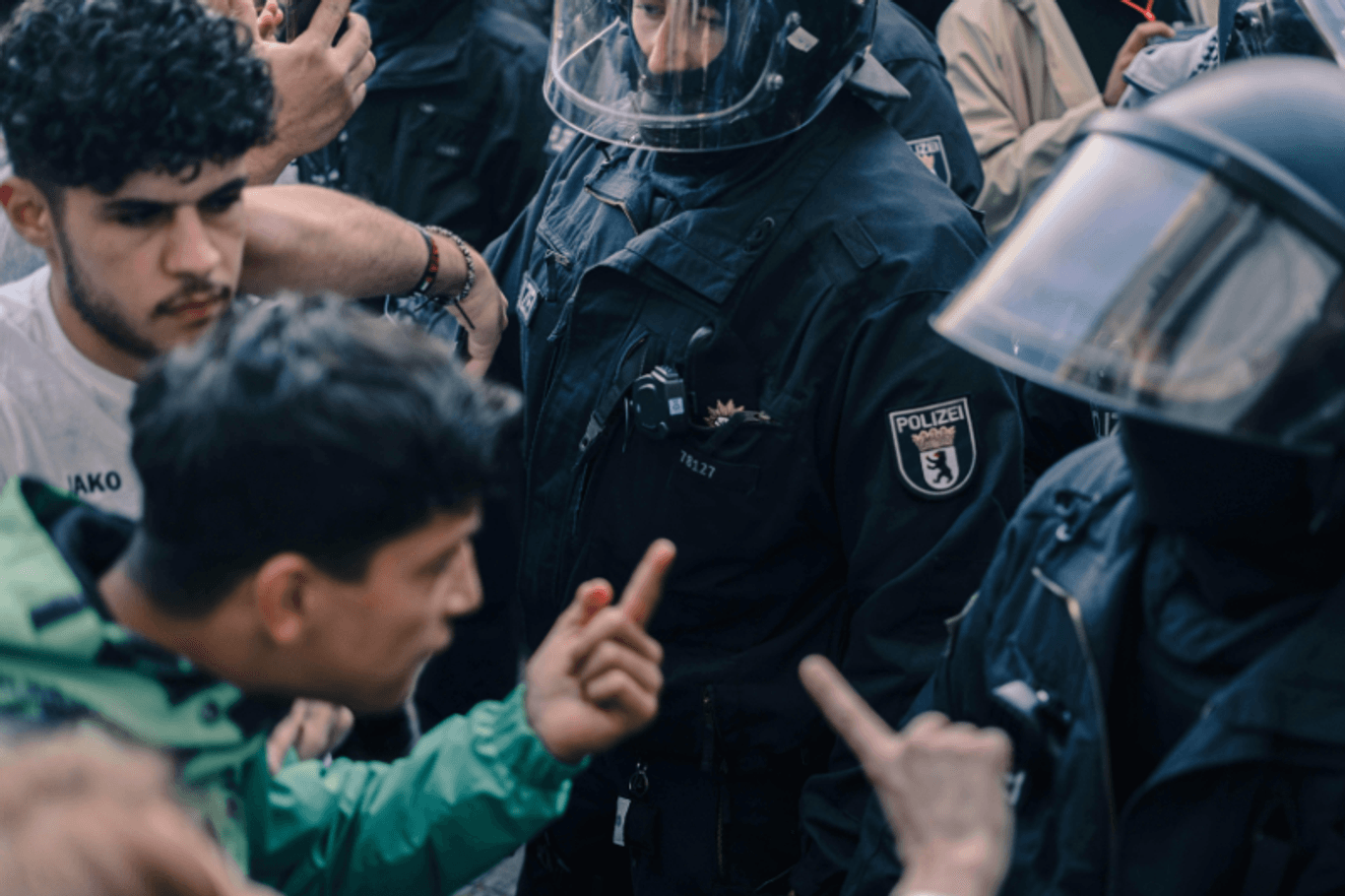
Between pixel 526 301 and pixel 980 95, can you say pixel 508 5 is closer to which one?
pixel 980 95

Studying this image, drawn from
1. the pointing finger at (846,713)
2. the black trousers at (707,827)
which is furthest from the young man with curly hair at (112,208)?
the pointing finger at (846,713)

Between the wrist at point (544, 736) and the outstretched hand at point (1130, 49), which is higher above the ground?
the outstretched hand at point (1130, 49)

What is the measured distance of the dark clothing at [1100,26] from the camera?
3.73 meters

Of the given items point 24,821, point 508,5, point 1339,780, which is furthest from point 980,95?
point 24,821

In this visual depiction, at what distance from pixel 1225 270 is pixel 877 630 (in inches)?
34.2

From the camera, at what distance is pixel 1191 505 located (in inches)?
50.2

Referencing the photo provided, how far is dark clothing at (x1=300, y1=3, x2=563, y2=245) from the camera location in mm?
3508

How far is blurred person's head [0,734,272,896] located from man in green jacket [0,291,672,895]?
1.42ft

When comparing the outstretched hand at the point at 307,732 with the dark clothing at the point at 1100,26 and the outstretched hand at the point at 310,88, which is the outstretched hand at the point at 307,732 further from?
the dark clothing at the point at 1100,26

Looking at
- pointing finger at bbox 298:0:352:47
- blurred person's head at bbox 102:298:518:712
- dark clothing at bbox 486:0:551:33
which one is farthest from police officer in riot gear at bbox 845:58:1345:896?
dark clothing at bbox 486:0:551:33

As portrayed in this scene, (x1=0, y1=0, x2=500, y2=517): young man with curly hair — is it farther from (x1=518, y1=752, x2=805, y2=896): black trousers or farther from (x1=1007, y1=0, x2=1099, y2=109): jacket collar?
(x1=1007, y1=0, x2=1099, y2=109): jacket collar

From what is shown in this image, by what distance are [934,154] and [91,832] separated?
9.05ft

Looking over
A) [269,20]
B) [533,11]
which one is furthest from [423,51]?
[269,20]

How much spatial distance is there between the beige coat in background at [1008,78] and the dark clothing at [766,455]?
1.53 m
